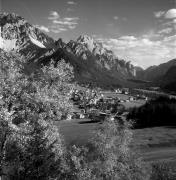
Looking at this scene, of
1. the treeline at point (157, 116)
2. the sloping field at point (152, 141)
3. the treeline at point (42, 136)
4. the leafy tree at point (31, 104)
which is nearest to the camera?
the leafy tree at point (31, 104)

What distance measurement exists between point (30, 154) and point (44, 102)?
7783 millimetres

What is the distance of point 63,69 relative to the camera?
30.5 meters

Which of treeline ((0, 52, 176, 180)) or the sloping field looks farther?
the sloping field

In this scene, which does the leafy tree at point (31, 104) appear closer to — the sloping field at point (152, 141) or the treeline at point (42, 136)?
the treeline at point (42, 136)

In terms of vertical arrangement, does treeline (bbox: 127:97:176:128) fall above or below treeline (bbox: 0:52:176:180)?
below

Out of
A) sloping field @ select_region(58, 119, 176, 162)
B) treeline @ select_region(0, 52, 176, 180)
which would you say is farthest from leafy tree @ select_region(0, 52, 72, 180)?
sloping field @ select_region(58, 119, 176, 162)

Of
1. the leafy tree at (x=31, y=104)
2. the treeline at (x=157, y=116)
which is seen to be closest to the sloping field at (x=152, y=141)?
the treeline at (x=157, y=116)

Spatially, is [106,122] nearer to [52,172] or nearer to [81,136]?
[52,172]

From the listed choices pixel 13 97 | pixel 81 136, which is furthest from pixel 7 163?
pixel 81 136

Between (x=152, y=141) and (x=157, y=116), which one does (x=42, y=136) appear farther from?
(x=157, y=116)

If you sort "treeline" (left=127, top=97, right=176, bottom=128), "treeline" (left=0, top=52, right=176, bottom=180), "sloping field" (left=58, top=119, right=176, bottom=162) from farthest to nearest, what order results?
1. "treeline" (left=127, top=97, right=176, bottom=128)
2. "sloping field" (left=58, top=119, right=176, bottom=162)
3. "treeline" (left=0, top=52, right=176, bottom=180)

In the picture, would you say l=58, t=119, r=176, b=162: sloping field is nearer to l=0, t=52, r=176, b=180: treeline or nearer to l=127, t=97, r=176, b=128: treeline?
l=127, t=97, r=176, b=128: treeline

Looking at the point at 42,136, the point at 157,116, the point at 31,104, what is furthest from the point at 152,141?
the point at 31,104

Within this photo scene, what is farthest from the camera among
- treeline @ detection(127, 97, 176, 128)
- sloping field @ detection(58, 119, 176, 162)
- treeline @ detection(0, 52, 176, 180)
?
treeline @ detection(127, 97, 176, 128)
